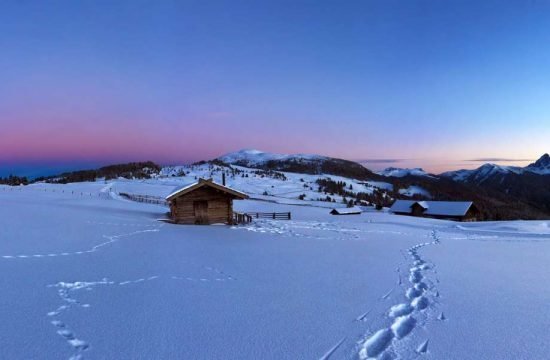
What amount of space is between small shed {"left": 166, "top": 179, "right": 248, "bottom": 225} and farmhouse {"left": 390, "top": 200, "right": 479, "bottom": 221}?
49497 mm

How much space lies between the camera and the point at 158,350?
4.88 m

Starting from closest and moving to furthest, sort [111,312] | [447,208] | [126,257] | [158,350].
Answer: [158,350] → [111,312] → [126,257] → [447,208]

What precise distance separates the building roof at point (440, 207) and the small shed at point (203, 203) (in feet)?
164

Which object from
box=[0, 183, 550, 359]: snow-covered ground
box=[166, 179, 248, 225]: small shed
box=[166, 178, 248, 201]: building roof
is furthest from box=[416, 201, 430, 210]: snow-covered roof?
box=[0, 183, 550, 359]: snow-covered ground

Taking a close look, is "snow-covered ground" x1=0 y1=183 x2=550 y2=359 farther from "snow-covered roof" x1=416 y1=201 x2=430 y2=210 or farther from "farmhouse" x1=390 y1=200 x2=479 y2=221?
"snow-covered roof" x1=416 y1=201 x2=430 y2=210

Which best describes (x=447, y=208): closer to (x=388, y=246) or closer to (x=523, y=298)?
(x=388, y=246)

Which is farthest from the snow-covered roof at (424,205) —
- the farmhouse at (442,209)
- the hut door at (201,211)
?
the hut door at (201,211)

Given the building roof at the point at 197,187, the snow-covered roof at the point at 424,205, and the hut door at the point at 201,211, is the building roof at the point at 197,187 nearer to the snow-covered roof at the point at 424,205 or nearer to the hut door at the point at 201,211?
the hut door at the point at 201,211

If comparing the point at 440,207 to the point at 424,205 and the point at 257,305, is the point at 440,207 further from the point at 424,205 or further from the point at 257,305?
the point at 257,305

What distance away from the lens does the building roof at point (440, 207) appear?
62.5 meters

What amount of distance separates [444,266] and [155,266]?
913 cm

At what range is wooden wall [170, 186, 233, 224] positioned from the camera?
84.3ft

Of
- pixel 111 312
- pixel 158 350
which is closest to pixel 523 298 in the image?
pixel 158 350

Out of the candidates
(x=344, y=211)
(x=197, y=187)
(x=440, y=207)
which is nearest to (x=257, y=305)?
(x=197, y=187)
